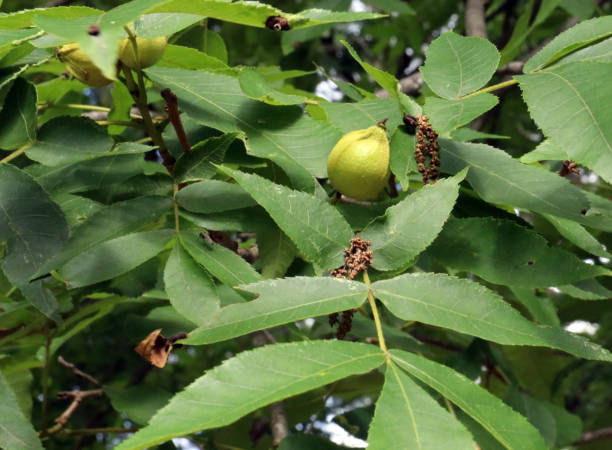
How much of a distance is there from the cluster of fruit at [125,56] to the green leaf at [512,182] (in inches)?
20.3

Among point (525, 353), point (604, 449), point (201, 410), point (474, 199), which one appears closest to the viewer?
point (201, 410)

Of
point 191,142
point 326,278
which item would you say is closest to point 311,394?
point 191,142

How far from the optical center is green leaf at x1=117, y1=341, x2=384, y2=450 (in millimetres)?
671

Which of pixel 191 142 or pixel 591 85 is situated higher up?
pixel 591 85

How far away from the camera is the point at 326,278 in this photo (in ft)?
2.98

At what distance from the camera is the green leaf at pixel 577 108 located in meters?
0.87

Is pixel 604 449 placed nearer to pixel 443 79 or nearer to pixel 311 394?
pixel 311 394

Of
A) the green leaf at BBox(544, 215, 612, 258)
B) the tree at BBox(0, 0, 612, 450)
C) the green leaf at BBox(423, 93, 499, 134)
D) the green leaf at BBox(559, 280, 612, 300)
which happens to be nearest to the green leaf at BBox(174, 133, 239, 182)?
the tree at BBox(0, 0, 612, 450)

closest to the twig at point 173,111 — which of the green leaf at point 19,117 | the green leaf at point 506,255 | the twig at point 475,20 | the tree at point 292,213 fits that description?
the tree at point 292,213

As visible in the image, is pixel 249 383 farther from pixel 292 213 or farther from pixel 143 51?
pixel 143 51

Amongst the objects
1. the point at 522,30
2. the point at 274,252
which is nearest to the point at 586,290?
the point at 274,252

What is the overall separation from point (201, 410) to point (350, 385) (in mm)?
1305

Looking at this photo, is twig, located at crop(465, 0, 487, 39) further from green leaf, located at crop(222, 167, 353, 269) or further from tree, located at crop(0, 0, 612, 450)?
green leaf, located at crop(222, 167, 353, 269)

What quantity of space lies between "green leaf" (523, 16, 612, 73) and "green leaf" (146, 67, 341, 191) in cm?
35
